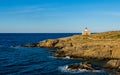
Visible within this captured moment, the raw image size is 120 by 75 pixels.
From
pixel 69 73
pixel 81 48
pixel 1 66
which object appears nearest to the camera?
pixel 69 73

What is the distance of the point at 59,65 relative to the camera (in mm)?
79688

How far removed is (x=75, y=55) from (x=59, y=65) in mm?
17188

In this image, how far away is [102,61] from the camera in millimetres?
84625

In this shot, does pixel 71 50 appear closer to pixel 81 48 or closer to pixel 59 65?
pixel 81 48

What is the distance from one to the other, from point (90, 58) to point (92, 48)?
6249 millimetres

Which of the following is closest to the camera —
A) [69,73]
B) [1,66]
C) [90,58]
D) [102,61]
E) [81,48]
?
[69,73]

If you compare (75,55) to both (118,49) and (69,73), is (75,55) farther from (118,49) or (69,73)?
(69,73)

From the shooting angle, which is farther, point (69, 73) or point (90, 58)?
point (90, 58)

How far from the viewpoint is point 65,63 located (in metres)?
82.4

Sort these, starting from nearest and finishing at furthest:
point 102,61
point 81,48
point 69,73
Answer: point 69,73
point 102,61
point 81,48

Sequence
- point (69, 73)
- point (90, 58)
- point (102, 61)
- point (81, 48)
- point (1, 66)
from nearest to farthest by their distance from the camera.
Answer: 1. point (69, 73)
2. point (1, 66)
3. point (102, 61)
4. point (90, 58)
5. point (81, 48)

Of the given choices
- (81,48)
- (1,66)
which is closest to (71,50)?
(81,48)

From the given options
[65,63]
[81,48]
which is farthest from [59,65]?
[81,48]

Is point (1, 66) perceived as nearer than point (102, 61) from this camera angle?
Yes
